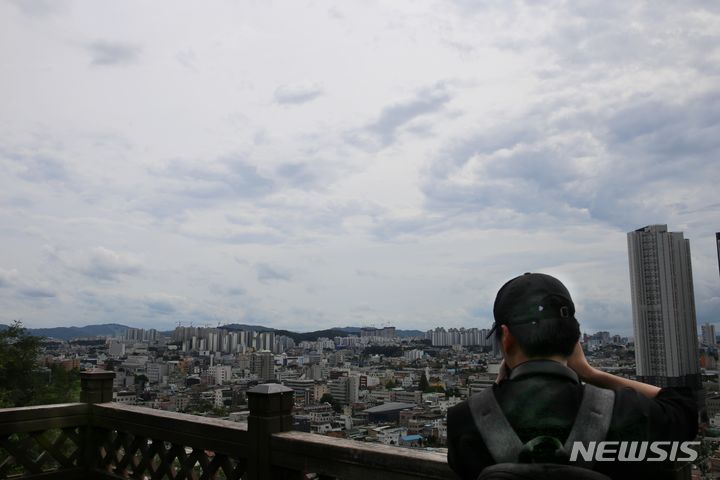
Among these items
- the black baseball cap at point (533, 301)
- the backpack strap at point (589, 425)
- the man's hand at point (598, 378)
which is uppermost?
the black baseball cap at point (533, 301)

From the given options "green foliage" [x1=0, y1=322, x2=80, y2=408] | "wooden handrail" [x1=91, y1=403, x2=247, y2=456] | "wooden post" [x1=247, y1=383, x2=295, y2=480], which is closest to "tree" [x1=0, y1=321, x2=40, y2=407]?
"green foliage" [x1=0, y1=322, x2=80, y2=408]

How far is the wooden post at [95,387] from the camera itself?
228 inches

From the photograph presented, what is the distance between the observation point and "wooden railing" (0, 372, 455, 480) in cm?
321

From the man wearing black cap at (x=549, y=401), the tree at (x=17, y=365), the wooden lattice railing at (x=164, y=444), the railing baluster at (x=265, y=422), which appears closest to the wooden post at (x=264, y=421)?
the railing baluster at (x=265, y=422)

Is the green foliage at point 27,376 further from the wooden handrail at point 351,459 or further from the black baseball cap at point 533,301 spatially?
the black baseball cap at point 533,301

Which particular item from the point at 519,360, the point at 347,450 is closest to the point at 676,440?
the point at 519,360

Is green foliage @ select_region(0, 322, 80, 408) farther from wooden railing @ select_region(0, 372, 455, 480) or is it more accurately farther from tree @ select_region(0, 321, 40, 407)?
wooden railing @ select_region(0, 372, 455, 480)

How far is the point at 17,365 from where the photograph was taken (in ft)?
52.0

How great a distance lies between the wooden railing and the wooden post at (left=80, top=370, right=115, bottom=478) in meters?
0.01

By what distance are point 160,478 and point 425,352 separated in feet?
81.3

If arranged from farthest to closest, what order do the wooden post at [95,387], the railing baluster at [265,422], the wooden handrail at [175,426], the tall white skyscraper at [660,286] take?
the wooden post at [95,387], the tall white skyscraper at [660,286], the wooden handrail at [175,426], the railing baluster at [265,422]

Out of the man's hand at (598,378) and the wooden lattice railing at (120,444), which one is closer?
the man's hand at (598,378)

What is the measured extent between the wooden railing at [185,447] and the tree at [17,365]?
10067 mm

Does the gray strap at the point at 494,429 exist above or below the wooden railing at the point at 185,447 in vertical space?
above
